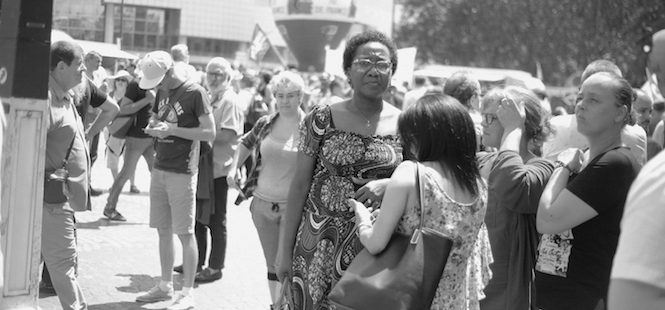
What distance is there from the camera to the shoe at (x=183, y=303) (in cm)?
645

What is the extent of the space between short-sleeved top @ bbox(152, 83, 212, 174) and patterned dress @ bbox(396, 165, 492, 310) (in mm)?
3580

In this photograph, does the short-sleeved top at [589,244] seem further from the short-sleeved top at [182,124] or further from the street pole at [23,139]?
→ the short-sleeved top at [182,124]

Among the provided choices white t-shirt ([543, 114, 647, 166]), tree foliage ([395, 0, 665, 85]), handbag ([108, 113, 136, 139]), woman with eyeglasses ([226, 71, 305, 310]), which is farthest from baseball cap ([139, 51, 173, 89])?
tree foliage ([395, 0, 665, 85])

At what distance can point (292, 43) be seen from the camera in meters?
60.7

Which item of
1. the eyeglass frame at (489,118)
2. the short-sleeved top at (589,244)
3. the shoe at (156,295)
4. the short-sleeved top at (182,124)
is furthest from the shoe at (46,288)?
the short-sleeved top at (589,244)

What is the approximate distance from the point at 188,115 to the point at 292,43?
54688 mm

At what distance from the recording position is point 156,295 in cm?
673

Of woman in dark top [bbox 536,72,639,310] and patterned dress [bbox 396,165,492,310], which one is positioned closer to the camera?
patterned dress [bbox 396,165,492,310]

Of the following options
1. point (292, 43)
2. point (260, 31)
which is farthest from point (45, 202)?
point (292, 43)

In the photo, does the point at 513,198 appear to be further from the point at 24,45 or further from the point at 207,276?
the point at 207,276

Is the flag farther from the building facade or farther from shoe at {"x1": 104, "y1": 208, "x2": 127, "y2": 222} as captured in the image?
the building facade

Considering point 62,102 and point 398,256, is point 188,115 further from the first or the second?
point 398,256

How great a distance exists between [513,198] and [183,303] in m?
3.38

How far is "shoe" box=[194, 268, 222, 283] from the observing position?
7.56 metres
